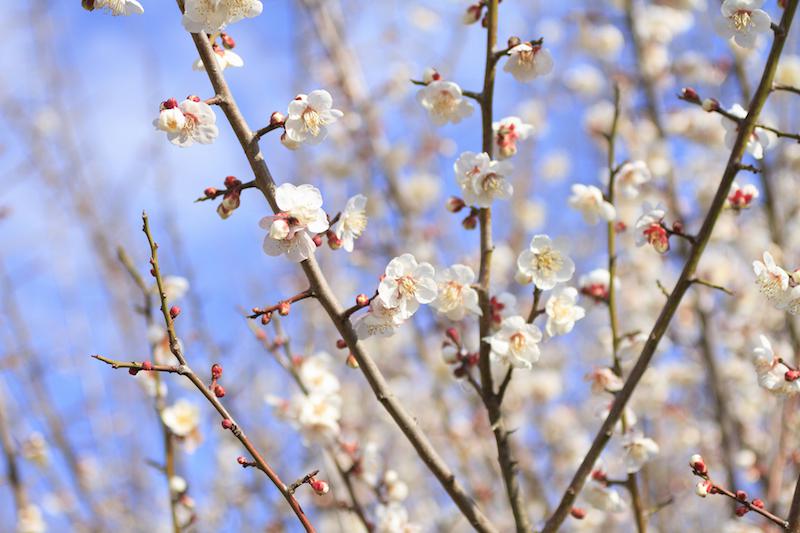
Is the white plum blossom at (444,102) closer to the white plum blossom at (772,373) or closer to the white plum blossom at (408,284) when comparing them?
the white plum blossom at (408,284)

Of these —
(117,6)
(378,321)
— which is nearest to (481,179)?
(378,321)

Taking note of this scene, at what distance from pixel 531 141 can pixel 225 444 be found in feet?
12.1

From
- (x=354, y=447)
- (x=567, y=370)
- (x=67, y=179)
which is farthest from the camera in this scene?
(x=567, y=370)

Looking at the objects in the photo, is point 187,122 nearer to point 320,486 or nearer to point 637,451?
point 320,486

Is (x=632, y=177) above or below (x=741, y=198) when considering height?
above

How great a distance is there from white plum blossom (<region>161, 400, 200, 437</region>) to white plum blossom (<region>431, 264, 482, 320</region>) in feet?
4.24

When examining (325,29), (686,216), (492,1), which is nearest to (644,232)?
(492,1)

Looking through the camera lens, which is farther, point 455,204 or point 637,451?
point 637,451

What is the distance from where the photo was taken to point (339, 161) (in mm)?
5984

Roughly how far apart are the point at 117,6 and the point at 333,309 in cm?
87

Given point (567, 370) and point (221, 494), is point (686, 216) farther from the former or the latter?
point (221, 494)

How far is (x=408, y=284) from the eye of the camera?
1831 millimetres

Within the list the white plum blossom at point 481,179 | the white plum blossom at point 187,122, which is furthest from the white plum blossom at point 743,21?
the white plum blossom at point 187,122

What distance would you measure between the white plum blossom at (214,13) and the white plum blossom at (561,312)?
1.08 meters
